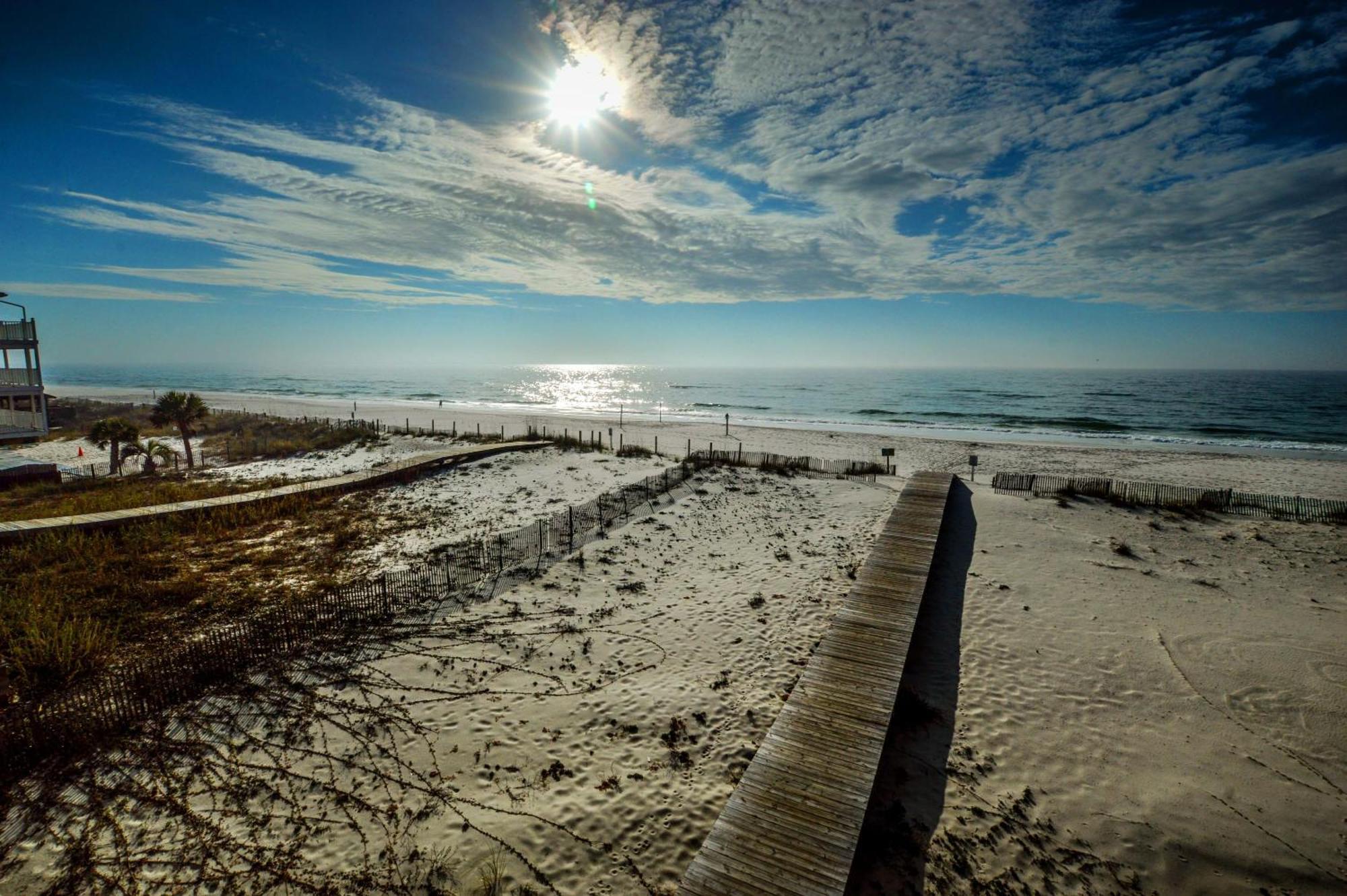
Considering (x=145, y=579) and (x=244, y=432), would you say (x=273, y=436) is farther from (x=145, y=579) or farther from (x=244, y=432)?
(x=145, y=579)

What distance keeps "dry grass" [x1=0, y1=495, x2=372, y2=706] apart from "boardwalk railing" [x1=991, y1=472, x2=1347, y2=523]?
27.4 meters

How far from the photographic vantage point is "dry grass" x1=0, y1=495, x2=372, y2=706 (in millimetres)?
11016

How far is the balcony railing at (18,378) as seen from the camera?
24531 millimetres

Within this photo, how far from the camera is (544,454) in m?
34.2

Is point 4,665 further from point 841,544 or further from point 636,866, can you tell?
point 841,544

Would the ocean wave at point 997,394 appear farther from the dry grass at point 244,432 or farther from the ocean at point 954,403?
the dry grass at point 244,432

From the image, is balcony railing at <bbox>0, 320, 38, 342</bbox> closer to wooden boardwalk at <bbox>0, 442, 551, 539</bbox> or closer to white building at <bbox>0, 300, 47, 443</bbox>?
white building at <bbox>0, 300, 47, 443</bbox>

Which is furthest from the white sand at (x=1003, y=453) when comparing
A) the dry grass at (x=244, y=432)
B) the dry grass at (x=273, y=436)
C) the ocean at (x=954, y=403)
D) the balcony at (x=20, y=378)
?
the balcony at (x=20, y=378)

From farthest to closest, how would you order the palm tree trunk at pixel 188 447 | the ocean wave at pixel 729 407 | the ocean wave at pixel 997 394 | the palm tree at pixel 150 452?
the ocean wave at pixel 997 394, the ocean wave at pixel 729 407, the palm tree trunk at pixel 188 447, the palm tree at pixel 150 452

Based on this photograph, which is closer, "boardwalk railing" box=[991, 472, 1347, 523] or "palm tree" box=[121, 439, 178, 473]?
"boardwalk railing" box=[991, 472, 1347, 523]

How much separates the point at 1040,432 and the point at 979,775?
58.4 m

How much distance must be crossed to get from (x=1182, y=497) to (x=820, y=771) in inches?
941

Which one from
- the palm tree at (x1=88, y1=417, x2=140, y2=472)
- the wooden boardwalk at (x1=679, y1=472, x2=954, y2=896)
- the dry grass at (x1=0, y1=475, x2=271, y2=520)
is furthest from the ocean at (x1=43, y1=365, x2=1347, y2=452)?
the palm tree at (x1=88, y1=417, x2=140, y2=472)

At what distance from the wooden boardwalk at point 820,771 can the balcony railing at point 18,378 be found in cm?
3557
